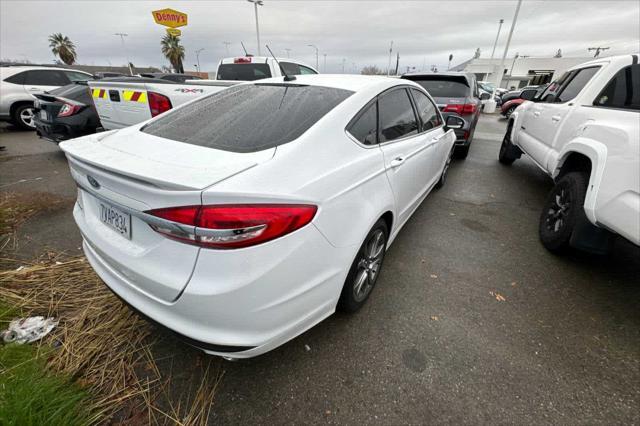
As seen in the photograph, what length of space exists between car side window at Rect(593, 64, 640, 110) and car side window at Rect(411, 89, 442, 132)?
1.55 meters

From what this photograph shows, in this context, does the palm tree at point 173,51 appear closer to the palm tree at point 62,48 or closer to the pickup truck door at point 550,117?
the palm tree at point 62,48

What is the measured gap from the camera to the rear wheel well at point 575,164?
2982mm

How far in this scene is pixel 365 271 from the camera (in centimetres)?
222

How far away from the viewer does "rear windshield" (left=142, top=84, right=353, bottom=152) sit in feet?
5.41

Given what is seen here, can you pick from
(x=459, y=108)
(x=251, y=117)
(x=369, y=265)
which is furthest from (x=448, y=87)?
(x=251, y=117)

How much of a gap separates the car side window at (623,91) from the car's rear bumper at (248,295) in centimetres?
305

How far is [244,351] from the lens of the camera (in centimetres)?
140

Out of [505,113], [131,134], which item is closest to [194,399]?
[131,134]

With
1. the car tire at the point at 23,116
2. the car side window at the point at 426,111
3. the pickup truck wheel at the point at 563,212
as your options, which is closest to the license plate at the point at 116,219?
the car side window at the point at 426,111

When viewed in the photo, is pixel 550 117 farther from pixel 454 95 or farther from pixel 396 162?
pixel 396 162

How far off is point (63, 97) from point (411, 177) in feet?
21.2

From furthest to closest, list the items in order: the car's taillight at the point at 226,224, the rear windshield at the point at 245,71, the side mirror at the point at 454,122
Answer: the rear windshield at the point at 245,71 → the side mirror at the point at 454,122 → the car's taillight at the point at 226,224

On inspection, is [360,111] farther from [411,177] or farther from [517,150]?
[517,150]

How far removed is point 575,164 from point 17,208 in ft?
21.5
